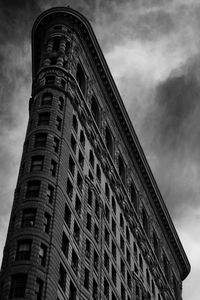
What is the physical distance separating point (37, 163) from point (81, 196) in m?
7.01

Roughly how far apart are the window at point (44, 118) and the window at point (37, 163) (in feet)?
22.4

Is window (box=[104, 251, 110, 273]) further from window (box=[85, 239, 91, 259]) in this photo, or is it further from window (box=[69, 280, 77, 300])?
window (box=[69, 280, 77, 300])

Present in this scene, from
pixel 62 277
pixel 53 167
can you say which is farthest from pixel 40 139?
pixel 62 277

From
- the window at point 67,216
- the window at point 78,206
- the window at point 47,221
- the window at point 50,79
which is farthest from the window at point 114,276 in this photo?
the window at point 50,79

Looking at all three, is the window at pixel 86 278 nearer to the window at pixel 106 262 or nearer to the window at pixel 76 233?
the window at pixel 76 233

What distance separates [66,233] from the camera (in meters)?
56.1

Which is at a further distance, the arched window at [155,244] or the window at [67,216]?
the arched window at [155,244]

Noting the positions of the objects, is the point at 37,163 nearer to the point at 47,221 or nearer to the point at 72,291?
the point at 47,221

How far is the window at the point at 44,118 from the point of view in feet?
221

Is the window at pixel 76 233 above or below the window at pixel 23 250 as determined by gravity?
above

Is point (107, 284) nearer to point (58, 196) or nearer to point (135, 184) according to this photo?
point (58, 196)

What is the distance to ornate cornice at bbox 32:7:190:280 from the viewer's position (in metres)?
90.1

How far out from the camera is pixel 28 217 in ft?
176

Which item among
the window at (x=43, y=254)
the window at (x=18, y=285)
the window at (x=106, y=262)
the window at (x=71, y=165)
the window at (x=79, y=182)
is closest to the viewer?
the window at (x=18, y=285)
